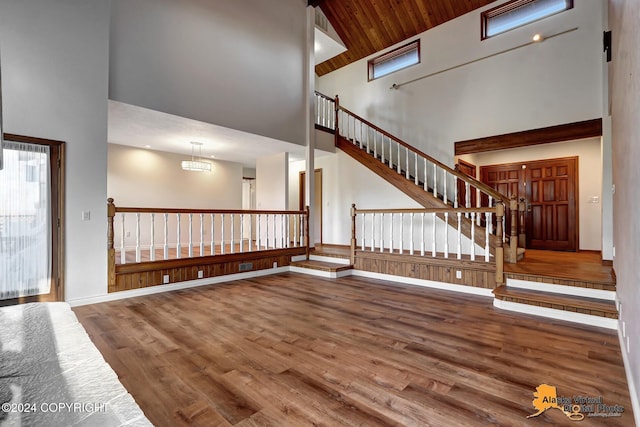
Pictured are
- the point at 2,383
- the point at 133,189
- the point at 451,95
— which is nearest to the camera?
the point at 2,383

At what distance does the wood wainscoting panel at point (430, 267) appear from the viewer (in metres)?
4.26

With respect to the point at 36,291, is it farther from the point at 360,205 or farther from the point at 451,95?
the point at 451,95

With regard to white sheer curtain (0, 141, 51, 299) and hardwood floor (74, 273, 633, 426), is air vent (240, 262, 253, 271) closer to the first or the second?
hardwood floor (74, 273, 633, 426)

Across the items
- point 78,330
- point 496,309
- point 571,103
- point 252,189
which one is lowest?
point 496,309

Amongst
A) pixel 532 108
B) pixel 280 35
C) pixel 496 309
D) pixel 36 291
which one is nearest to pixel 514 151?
pixel 532 108

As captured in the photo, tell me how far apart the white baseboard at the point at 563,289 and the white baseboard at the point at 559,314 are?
0.42 m

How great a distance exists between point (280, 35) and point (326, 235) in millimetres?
4626

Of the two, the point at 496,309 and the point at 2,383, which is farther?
the point at 496,309

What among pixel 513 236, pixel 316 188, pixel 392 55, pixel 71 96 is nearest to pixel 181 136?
pixel 71 96

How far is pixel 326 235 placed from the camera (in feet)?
25.8

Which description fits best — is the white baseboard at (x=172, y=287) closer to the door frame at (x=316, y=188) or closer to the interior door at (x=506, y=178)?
the door frame at (x=316, y=188)

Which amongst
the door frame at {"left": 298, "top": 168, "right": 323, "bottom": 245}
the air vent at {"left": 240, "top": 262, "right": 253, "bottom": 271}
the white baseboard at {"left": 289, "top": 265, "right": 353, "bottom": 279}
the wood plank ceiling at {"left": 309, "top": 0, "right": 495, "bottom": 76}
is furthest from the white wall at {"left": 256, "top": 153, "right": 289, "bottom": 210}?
the wood plank ceiling at {"left": 309, "top": 0, "right": 495, "bottom": 76}

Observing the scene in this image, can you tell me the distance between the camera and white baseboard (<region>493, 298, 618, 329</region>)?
9.82 feet

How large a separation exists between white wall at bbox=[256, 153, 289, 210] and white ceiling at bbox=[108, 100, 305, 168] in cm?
21
